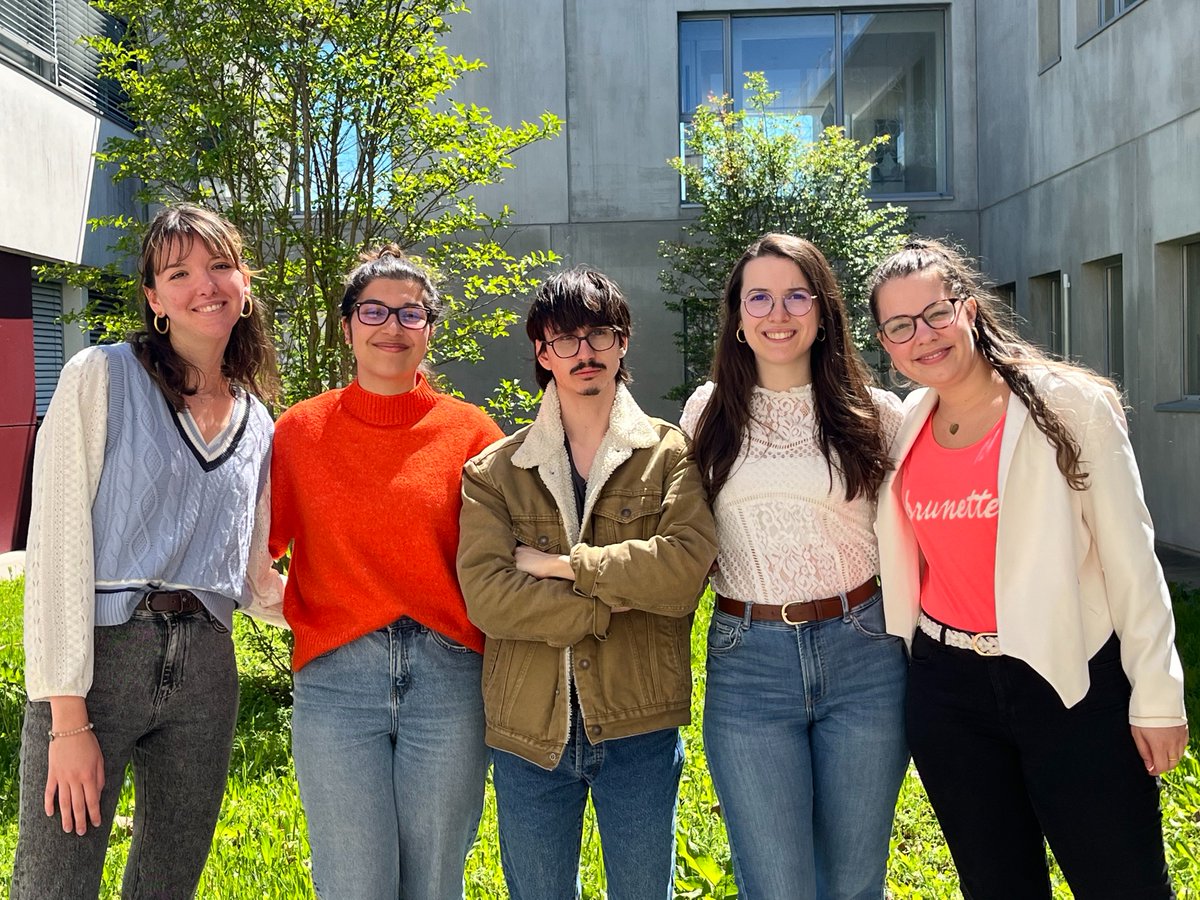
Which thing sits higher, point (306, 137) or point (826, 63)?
point (826, 63)

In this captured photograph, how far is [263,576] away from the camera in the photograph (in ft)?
9.78

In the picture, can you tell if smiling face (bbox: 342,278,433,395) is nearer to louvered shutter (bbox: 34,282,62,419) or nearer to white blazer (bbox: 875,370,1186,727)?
white blazer (bbox: 875,370,1186,727)

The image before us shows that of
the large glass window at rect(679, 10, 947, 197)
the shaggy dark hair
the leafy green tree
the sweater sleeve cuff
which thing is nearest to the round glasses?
the shaggy dark hair

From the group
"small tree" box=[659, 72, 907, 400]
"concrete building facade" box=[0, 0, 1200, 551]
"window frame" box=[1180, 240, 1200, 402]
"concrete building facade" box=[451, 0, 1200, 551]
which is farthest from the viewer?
"concrete building facade" box=[451, 0, 1200, 551]

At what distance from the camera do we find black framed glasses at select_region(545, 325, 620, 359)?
274 centimetres

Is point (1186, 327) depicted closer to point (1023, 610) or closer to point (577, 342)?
point (1023, 610)

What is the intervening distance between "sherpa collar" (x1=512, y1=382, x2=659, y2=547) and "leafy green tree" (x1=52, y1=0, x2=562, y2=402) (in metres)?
3.09

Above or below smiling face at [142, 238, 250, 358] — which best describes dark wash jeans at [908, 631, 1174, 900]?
below

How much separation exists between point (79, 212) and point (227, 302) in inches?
422

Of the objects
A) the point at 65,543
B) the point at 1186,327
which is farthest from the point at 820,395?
the point at 1186,327

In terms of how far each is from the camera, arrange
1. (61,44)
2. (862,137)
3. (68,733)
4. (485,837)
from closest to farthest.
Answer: (68,733), (485,837), (61,44), (862,137)

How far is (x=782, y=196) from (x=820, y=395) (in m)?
9.35

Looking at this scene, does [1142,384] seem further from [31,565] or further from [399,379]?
[31,565]

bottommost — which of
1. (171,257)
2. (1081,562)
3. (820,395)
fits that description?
(1081,562)
